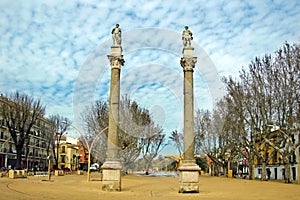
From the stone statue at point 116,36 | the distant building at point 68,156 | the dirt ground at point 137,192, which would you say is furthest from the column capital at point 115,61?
the distant building at point 68,156

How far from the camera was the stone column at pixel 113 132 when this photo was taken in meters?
20.3

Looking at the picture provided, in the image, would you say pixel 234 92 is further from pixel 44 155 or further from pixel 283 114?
pixel 44 155

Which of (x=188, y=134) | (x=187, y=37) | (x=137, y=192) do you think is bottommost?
(x=137, y=192)

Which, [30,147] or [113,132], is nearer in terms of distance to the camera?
[113,132]

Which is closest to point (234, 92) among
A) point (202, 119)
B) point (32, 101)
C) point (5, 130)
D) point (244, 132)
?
point (244, 132)

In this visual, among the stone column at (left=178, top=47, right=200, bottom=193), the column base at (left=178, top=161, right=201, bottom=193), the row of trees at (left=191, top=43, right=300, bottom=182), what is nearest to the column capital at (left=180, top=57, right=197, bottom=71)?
the stone column at (left=178, top=47, right=200, bottom=193)

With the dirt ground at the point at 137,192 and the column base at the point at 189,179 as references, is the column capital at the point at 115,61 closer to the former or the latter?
the column base at the point at 189,179

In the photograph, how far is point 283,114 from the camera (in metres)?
35.8

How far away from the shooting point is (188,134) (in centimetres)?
2083

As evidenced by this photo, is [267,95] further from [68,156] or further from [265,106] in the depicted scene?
[68,156]

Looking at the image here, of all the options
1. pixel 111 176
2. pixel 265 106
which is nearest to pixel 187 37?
pixel 111 176

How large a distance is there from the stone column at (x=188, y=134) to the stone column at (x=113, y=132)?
3.68 metres

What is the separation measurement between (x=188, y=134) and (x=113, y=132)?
4.42 meters

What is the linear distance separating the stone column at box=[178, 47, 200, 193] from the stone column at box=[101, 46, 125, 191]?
3679 millimetres
